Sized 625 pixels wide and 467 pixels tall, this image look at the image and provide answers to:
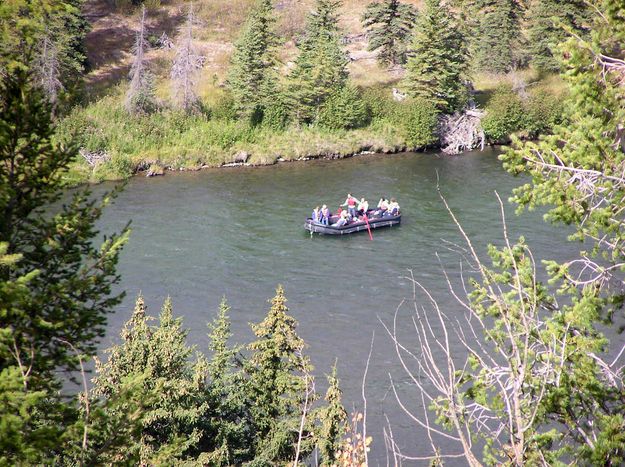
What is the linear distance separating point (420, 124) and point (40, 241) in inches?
1711

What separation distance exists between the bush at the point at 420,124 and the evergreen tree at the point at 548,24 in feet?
39.6

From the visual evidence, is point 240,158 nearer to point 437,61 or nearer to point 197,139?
point 197,139

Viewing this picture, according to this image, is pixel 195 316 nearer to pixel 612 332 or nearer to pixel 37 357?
pixel 612 332

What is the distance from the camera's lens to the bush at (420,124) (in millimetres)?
50812

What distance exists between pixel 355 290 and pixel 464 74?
33.3 m

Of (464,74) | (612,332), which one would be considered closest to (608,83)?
(612,332)

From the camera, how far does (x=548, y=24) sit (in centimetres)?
5803

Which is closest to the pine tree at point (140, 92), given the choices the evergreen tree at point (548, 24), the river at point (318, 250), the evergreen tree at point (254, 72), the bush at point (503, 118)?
the evergreen tree at point (254, 72)

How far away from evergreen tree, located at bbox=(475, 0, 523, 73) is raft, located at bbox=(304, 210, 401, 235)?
31.7 meters

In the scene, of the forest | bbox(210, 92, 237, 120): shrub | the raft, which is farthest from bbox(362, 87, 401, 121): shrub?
the raft

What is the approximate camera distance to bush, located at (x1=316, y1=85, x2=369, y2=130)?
51.4 meters

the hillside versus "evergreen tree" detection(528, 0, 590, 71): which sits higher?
"evergreen tree" detection(528, 0, 590, 71)

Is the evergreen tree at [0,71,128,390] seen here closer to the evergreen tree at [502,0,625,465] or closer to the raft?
the evergreen tree at [502,0,625,465]

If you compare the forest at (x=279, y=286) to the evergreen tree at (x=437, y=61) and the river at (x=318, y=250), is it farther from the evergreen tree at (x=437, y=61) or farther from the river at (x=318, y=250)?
the river at (x=318, y=250)
